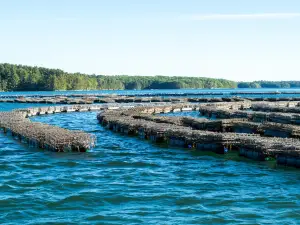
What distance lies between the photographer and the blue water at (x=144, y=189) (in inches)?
1093

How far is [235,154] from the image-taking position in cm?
4669

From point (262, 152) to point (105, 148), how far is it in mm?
17192

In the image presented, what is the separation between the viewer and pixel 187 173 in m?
38.7

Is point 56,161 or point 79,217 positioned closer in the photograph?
point 79,217

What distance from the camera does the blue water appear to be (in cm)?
2775

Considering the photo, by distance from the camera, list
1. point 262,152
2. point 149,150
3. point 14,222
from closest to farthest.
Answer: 1. point 14,222
2. point 262,152
3. point 149,150

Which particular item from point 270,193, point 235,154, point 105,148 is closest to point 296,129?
point 235,154

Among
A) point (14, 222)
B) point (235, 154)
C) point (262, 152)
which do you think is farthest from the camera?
point (235, 154)

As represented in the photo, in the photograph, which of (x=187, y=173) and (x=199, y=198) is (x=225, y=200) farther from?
(x=187, y=173)

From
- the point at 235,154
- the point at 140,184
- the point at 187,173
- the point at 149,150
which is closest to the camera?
the point at 140,184

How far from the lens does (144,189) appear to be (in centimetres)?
3341

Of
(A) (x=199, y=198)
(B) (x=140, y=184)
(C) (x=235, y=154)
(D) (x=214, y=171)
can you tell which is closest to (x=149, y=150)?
(C) (x=235, y=154)

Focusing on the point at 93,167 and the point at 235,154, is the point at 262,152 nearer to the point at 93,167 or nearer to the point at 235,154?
the point at 235,154

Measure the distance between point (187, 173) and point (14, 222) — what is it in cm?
1564
